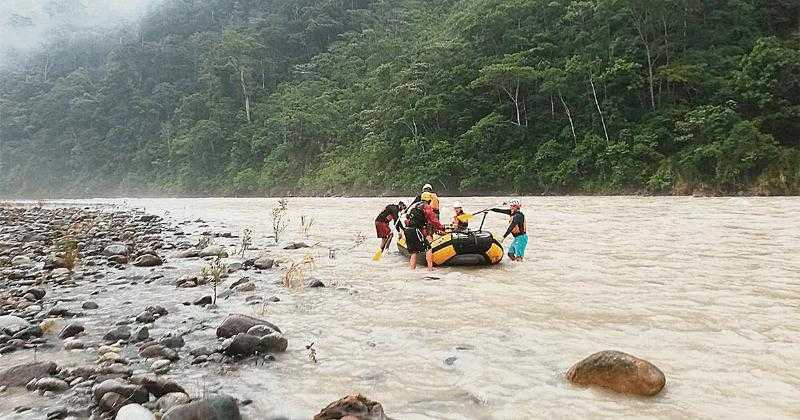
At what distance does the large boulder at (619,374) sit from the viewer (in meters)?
3.28

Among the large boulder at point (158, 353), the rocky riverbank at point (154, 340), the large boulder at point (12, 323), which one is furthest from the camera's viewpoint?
the large boulder at point (12, 323)

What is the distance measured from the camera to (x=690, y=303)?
5500 millimetres

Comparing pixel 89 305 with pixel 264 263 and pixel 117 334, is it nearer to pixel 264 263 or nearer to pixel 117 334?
pixel 117 334

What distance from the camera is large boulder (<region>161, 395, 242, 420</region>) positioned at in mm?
2762

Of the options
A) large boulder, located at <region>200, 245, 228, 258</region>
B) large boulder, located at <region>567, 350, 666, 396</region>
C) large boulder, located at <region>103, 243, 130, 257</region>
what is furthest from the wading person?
large boulder, located at <region>567, 350, 666, 396</region>

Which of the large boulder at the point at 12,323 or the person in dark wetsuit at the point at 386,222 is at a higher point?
the person in dark wetsuit at the point at 386,222

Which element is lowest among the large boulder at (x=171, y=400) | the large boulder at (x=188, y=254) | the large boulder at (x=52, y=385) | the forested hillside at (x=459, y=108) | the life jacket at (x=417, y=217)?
the large boulder at (x=188, y=254)

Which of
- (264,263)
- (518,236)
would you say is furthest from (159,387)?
(518,236)

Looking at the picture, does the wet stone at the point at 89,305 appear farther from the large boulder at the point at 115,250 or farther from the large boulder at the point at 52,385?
the large boulder at the point at 115,250

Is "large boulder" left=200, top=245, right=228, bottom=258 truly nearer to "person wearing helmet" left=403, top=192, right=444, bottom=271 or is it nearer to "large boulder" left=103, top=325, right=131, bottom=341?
"person wearing helmet" left=403, top=192, right=444, bottom=271

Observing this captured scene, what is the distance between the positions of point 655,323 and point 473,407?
2.66 m

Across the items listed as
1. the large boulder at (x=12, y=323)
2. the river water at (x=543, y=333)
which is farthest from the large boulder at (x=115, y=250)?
the large boulder at (x=12, y=323)

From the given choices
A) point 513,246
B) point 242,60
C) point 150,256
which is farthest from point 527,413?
point 242,60

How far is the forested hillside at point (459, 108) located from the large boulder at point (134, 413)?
24310mm
